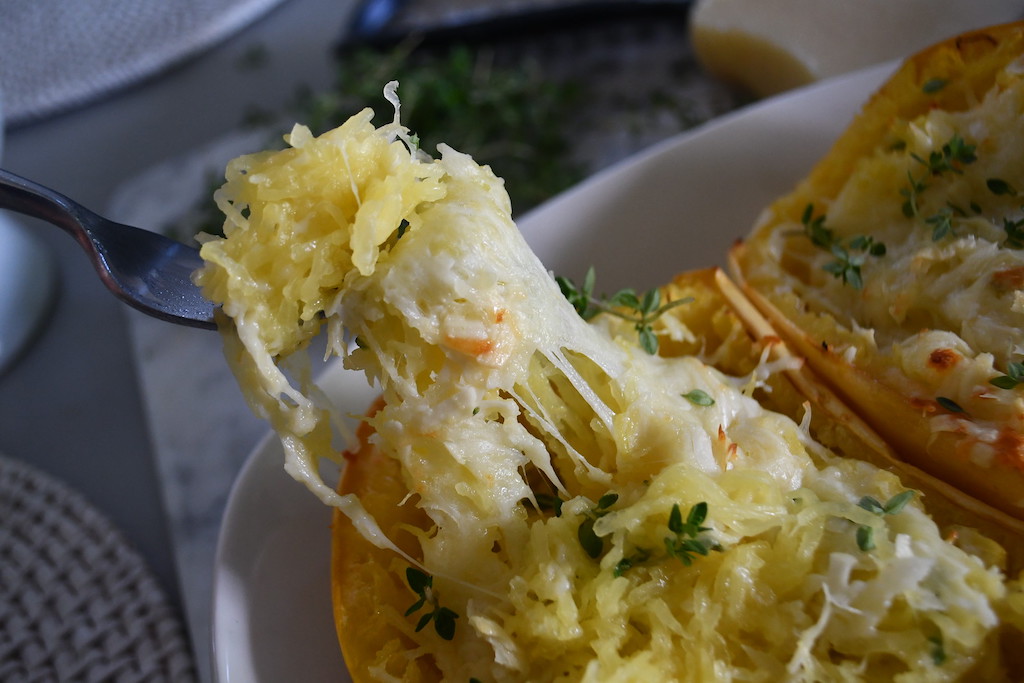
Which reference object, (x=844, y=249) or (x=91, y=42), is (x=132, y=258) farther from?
(x=91, y=42)

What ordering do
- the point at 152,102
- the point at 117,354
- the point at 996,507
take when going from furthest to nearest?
the point at 152,102, the point at 117,354, the point at 996,507

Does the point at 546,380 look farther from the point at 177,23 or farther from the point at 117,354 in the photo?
the point at 177,23

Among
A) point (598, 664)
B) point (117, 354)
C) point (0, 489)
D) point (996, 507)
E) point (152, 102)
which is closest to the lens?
point (598, 664)

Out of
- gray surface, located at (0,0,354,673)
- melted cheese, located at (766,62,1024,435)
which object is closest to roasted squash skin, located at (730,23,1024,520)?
melted cheese, located at (766,62,1024,435)

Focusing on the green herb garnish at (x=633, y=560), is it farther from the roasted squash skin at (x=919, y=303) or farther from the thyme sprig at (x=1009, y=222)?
the thyme sprig at (x=1009, y=222)

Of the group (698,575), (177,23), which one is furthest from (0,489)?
(177,23)

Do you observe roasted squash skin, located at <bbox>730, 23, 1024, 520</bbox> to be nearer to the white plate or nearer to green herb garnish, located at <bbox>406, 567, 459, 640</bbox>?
the white plate

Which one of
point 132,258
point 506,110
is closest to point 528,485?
point 132,258
